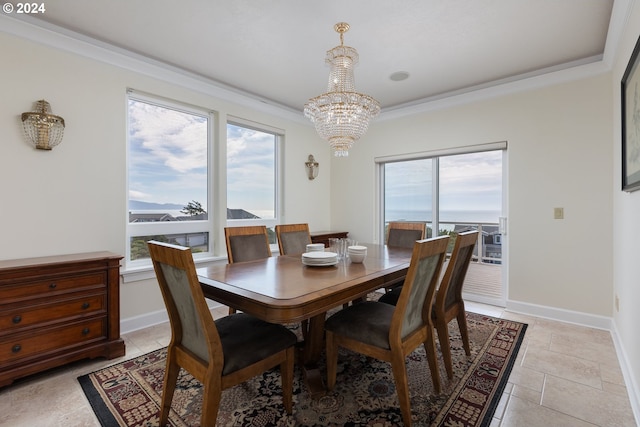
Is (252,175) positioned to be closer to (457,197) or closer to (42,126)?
(42,126)

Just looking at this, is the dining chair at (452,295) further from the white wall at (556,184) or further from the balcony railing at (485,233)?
the balcony railing at (485,233)

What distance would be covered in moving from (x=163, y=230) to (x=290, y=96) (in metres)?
2.20

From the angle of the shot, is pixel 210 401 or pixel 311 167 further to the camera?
pixel 311 167

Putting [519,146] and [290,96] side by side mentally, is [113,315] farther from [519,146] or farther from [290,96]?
[519,146]

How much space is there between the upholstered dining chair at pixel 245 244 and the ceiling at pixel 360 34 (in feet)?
5.34

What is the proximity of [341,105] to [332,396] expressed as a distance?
194cm

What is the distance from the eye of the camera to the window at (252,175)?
3.78 m

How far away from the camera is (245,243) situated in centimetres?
276

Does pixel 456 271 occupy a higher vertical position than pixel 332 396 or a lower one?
higher

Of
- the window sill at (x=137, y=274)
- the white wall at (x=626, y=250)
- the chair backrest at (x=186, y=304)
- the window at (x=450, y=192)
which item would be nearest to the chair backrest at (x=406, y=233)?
the window at (x=450, y=192)

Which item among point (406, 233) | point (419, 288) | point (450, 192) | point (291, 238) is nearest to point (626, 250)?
point (406, 233)

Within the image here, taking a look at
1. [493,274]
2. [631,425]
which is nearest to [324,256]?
[631,425]

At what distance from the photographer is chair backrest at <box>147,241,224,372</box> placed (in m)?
1.27

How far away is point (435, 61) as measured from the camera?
2.90m
